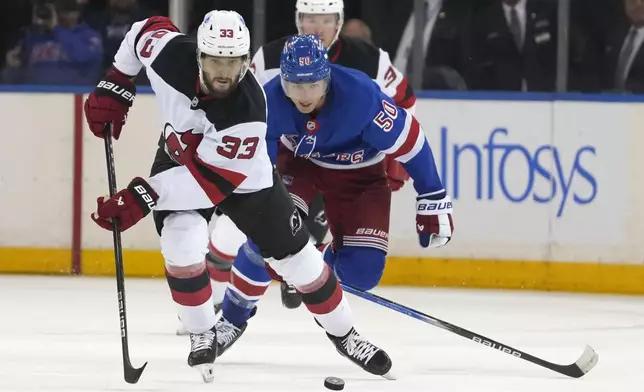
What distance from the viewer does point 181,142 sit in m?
3.58

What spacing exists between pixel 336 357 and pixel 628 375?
0.86 metres

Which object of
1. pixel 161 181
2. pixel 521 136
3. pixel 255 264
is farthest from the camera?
pixel 521 136

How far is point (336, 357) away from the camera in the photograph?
13.7 feet

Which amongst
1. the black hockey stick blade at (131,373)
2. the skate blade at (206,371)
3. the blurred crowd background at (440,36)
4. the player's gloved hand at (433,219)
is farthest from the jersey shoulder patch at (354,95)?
the blurred crowd background at (440,36)

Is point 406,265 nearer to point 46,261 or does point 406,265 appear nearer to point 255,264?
point 46,261

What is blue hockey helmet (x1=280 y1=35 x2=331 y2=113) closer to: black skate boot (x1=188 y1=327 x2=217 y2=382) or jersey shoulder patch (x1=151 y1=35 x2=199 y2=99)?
jersey shoulder patch (x1=151 y1=35 x2=199 y2=99)

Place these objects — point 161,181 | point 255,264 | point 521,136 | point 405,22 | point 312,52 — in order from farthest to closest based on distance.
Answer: point 405,22, point 521,136, point 255,264, point 312,52, point 161,181

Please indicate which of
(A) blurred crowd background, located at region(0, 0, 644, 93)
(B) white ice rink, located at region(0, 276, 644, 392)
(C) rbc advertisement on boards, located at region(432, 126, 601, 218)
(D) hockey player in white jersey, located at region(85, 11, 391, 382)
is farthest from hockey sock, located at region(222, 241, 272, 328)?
(A) blurred crowd background, located at region(0, 0, 644, 93)

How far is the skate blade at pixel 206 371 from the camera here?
3650 mm

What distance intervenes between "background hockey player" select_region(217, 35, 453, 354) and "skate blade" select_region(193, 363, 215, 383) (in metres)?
0.30

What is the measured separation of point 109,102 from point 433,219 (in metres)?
0.98

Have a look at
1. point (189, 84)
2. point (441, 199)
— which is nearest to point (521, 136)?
point (441, 199)

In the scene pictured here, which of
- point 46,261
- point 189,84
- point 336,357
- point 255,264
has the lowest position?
point 46,261

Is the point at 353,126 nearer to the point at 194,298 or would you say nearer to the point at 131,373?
the point at 194,298
